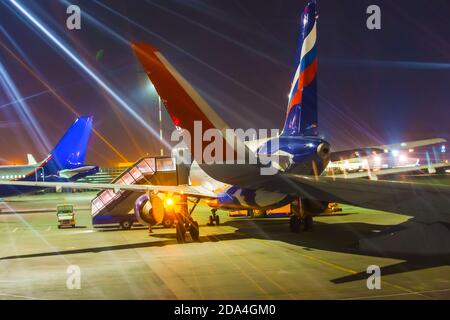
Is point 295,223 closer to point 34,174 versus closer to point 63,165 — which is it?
point 63,165

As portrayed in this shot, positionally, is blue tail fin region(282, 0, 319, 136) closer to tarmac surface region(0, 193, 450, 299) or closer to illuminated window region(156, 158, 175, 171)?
tarmac surface region(0, 193, 450, 299)

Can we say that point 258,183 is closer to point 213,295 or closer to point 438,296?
point 213,295

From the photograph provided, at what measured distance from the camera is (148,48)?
1486 centimetres

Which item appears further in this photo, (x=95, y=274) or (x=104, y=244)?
(x=104, y=244)

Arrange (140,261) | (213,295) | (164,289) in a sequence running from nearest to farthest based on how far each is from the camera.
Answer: (213,295), (164,289), (140,261)

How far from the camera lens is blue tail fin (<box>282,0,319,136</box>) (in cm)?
2416

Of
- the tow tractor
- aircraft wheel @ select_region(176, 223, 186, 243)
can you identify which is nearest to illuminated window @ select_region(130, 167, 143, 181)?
the tow tractor

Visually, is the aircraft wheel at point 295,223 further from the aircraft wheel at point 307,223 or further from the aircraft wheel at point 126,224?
the aircraft wheel at point 126,224

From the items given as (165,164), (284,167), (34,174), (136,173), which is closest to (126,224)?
(136,173)

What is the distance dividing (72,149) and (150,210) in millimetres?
31635

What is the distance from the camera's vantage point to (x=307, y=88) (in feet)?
79.0
